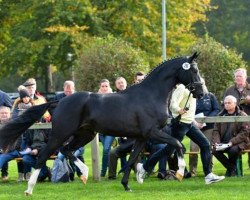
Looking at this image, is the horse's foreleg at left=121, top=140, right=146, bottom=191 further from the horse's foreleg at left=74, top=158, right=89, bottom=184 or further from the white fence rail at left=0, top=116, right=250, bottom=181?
the white fence rail at left=0, top=116, right=250, bottom=181

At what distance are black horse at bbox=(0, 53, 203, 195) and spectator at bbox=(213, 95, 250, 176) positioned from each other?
1.71m

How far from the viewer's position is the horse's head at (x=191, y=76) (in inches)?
476

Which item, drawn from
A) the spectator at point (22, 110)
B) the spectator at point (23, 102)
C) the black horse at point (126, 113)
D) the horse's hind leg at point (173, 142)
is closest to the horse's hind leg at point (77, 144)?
the black horse at point (126, 113)

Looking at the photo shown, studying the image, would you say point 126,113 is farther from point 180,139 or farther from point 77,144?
point 180,139

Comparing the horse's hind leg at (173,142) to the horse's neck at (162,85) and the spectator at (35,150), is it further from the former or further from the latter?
the spectator at (35,150)

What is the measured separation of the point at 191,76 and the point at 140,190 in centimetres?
202

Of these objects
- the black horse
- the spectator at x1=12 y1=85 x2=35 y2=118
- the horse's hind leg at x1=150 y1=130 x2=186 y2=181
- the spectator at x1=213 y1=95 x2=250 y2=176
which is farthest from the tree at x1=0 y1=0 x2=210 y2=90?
the horse's hind leg at x1=150 y1=130 x2=186 y2=181

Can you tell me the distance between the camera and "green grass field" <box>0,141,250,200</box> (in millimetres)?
11297

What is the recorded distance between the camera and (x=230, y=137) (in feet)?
45.5

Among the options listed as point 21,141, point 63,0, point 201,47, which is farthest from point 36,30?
point 21,141

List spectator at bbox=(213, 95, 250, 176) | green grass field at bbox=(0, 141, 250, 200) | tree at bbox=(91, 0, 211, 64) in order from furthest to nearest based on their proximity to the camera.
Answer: tree at bbox=(91, 0, 211, 64) < spectator at bbox=(213, 95, 250, 176) < green grass field at bbox=(0, 141, 250, 200)

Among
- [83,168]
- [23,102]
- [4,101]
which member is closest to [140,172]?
[83,168]

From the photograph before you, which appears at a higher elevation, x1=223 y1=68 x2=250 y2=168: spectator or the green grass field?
x1=223 y1=68 x2=250 y2=168: spectator

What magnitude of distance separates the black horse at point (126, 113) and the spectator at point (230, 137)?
1.71 metres
